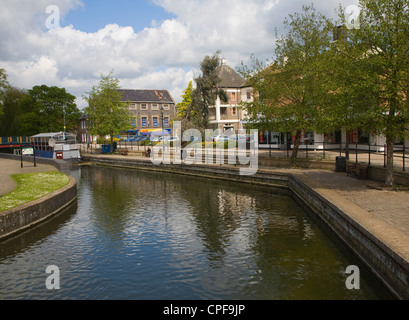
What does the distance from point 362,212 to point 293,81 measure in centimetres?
1475

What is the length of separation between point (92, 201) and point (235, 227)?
32.2 feet

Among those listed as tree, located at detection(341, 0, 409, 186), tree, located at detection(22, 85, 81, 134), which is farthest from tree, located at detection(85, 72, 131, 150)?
tree, located at detection(341, 0, 409, 186)

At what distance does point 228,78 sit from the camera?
57281 millimetres

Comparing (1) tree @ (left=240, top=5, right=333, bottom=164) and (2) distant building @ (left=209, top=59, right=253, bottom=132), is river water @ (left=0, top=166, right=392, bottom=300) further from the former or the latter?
(2) distant building @ (left=209, top=59, right=253, bottom=132)

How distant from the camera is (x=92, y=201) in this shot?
64.8ft

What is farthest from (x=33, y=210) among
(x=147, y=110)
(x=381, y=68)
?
(x=147, y=110)

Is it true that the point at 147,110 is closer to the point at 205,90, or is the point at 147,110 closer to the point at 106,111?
the point at 106,111

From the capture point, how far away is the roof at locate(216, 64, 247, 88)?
183 ft

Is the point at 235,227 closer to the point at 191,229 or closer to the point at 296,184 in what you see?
the point at 191,229

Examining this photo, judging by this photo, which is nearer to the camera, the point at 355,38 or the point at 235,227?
the point at 235,227

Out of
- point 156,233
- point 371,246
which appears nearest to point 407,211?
point 371,246

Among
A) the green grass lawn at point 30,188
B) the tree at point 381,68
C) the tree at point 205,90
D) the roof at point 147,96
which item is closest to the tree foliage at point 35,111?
the roof at point 147,96

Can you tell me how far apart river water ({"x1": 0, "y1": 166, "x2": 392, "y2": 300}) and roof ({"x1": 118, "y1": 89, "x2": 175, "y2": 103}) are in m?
61.6

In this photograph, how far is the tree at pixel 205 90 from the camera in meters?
44.8
